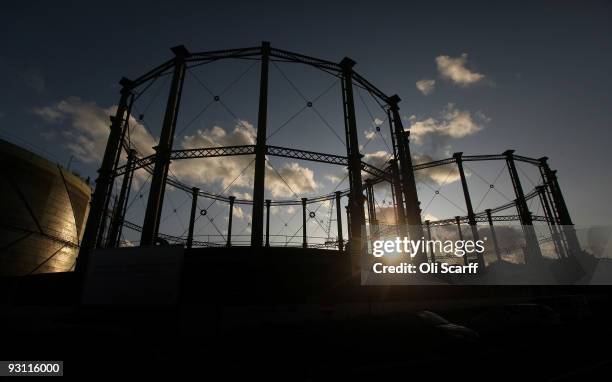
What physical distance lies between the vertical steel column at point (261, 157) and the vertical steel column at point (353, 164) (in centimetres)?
415

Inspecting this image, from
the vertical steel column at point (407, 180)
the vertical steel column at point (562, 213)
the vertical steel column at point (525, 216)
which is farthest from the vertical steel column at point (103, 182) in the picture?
the vertical steel column at point (562, 213)

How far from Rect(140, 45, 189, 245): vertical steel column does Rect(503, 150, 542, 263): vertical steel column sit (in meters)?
29.7

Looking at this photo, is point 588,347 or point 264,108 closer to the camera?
point 588,347

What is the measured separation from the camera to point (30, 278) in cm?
1124

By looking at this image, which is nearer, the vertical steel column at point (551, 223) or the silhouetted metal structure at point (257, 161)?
the silhouetted metal structure at point (257, 161)

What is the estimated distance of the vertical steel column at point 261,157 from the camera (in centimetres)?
1106

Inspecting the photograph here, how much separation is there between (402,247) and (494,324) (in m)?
7.24

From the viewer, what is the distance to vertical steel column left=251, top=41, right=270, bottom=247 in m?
11.1

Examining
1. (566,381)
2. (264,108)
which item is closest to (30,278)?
(264,108)

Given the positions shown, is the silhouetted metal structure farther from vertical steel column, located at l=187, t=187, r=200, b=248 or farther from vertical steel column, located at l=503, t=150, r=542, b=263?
vertical steel column, located at l=503, t=150, r=542, b=263

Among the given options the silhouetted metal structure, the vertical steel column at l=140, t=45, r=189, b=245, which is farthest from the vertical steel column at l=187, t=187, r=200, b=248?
the vertical steel column at l=140, t=45, r=189, b=245

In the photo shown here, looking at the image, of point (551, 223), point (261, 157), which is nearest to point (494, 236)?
point (551, 223)

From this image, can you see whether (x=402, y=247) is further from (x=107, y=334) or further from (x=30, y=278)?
(x=30, y=278)

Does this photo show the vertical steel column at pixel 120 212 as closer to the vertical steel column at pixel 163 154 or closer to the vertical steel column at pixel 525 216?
the vertical steel column at pixel 163 154
